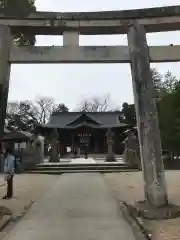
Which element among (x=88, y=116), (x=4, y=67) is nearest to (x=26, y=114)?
(x=88, y=116)

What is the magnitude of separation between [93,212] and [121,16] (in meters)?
4.91

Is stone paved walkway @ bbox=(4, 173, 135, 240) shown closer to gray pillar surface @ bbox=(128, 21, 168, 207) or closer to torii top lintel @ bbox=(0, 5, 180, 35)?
gray pillar surface @ bbox=(128, 21, 168, 207)

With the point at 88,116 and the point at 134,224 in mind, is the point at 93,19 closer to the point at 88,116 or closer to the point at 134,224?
the point at 134,224

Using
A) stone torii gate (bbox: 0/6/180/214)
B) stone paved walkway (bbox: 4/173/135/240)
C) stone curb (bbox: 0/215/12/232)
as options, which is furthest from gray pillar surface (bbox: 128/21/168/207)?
stone curb (bbox: 0/215/12/232)

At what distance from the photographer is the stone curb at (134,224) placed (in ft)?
25.0

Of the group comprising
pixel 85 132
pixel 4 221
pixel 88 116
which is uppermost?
pixel 88 116

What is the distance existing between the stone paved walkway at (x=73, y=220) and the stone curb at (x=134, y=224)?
121 millimetres

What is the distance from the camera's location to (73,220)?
9039mm

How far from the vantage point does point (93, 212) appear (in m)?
10.0

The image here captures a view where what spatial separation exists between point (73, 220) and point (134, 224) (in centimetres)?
136

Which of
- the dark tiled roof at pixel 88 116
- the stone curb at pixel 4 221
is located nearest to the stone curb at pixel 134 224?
the stone curb at pixel 4 221

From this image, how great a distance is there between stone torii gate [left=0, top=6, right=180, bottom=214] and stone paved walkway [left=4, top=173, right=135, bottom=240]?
2.08 m

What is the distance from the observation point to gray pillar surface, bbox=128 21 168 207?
937 centimetres

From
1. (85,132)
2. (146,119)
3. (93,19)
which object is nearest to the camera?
(146,119)
